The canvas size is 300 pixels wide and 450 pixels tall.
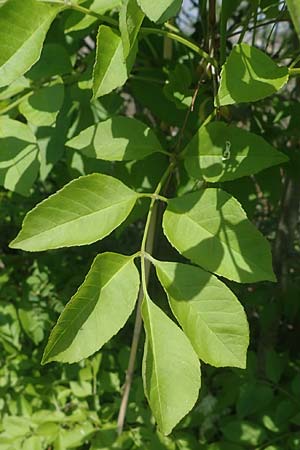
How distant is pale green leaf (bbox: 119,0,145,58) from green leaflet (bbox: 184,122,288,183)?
0.44 feet

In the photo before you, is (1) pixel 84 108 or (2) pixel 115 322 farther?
(1) pixel 84 108

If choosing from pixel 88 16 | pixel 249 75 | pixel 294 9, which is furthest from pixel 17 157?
pixel 294 9

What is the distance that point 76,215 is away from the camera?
0.52 meters

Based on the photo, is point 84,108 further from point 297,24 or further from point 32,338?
point 32,338

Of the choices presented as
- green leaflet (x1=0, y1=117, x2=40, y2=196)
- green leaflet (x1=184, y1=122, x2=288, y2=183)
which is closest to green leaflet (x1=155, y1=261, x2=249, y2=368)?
green leaflet (x1=184, y1=122, x2=288, y2=183)

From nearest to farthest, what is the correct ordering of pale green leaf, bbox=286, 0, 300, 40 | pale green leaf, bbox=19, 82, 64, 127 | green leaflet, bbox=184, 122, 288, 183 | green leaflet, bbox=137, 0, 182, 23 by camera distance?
1. pale green leaf, bbox=286, 0, 300, 40
2. green leaflet, bbox=137, 0, 182, 23
3. green leaflet, bbox=184, 122, 288, 183
4. pale green leaf, bbox=19, 82, 64, 127

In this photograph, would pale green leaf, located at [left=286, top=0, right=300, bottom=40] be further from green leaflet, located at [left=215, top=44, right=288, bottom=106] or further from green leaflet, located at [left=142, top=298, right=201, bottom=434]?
green leaflet, located at [left=142, top=298, right=201, bottom=434]

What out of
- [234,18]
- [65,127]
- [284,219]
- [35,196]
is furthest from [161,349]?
[35,196]

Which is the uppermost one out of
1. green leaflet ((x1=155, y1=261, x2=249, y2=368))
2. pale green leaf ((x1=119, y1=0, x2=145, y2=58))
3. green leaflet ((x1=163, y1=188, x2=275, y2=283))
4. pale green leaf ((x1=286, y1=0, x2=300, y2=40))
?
pale green leaf ((x1=119, y1=0, x2=145, y2=58))

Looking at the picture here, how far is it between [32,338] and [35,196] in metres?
0.34

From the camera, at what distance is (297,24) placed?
30cm

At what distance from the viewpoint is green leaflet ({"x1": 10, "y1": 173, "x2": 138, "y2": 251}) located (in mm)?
506

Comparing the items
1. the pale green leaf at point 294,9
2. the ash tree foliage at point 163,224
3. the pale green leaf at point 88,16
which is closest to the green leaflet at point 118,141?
the ash tree foliage at point 163,224

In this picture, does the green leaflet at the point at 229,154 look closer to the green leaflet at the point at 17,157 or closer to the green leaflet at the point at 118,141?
the green leaflet at the point at 118,141
